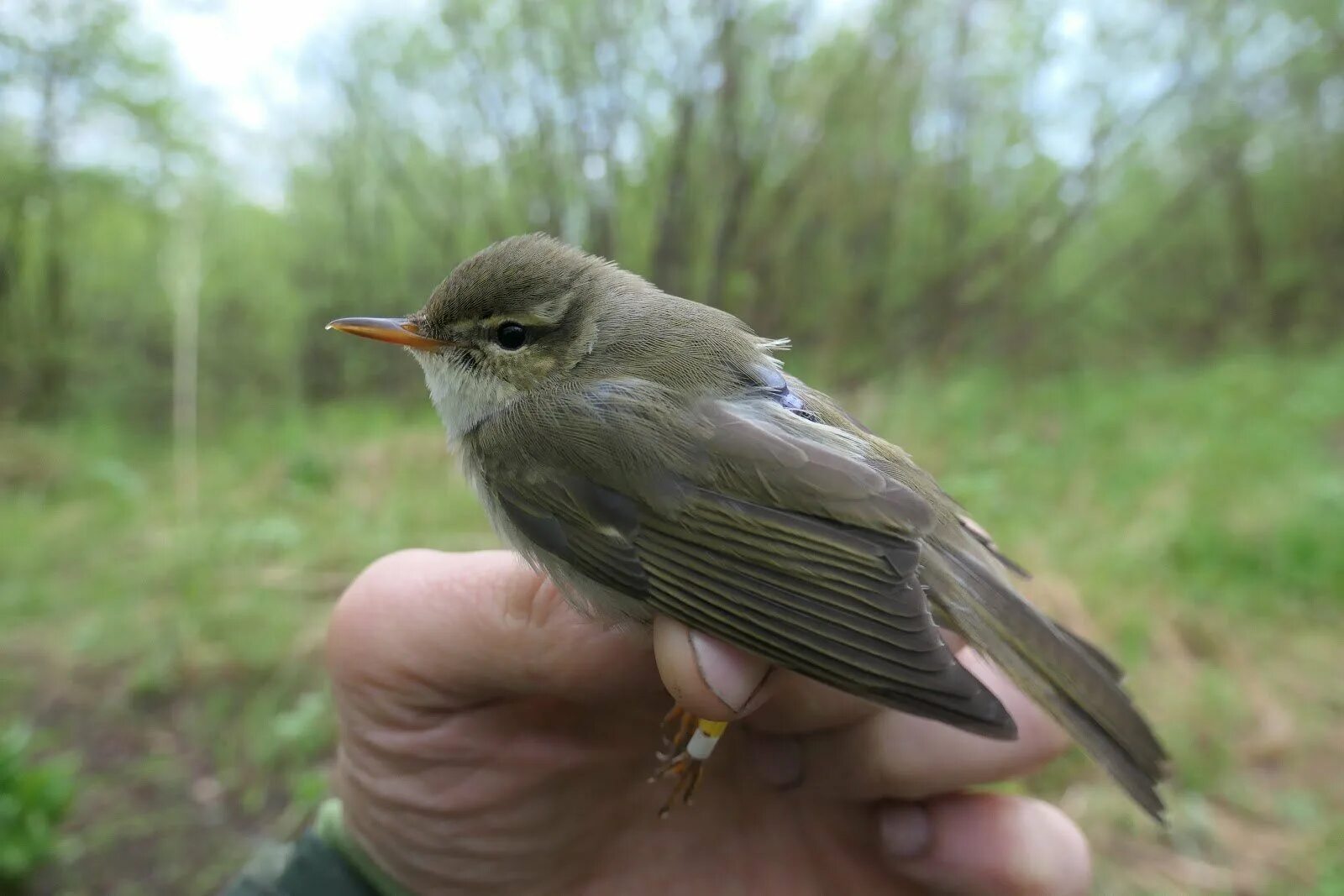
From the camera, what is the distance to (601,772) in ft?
4.82

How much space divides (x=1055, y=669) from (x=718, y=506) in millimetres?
600

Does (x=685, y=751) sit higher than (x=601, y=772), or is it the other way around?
(x=685, y=751)

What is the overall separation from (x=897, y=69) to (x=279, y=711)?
21.1ft

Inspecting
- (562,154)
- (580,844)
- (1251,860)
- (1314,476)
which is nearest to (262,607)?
(580,844)

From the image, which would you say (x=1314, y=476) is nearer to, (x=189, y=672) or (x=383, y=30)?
(x=189, y=672)

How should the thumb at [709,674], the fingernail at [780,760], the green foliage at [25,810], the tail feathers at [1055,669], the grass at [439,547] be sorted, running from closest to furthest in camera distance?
the thumb at [709,674] → the tail feathers at [1055,669] → the fingernail at [780,760] → the green foliage at [25,810] → the grass at [439,547]

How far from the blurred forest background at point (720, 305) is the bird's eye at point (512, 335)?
4.75 feet

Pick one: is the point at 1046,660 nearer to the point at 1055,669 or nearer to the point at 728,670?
the point at 1055,669

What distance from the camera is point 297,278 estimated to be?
37.0 feet

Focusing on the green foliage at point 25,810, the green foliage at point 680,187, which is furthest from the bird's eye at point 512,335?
the green foliage at point 680,187

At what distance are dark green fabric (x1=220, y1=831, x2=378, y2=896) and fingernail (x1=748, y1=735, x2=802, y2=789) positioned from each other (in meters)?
0.74

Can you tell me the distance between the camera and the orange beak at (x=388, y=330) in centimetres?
141

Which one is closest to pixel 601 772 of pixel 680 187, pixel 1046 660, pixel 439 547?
pixel 1046 660

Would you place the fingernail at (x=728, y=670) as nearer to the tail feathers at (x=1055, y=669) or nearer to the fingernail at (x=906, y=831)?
the tail feathers at (x=1055, y=669)
